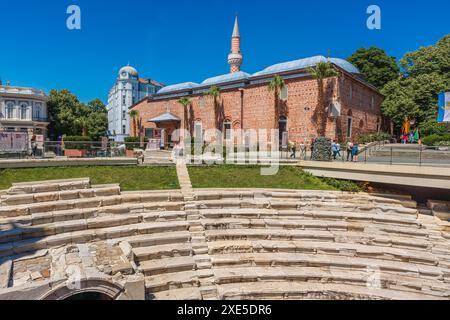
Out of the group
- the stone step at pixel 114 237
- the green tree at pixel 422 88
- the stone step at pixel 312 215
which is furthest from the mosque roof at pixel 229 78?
the stone step at pixel 114 237

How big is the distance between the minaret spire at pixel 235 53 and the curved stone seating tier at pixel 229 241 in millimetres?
33586

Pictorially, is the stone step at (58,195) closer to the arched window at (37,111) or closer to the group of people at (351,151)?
the group of people at (351,151)

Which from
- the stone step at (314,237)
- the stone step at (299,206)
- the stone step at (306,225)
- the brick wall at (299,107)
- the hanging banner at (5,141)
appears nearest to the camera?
the stone step at (314,237)

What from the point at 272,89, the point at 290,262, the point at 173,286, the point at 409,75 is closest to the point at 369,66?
the point at 409,75

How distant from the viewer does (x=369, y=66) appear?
39.3m

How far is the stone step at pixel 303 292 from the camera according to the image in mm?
7262

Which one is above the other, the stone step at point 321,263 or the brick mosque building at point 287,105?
the brick mosque building at point 287,105

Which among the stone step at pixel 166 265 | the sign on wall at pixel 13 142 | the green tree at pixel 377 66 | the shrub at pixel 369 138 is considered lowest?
the stone step at pixel 166 265

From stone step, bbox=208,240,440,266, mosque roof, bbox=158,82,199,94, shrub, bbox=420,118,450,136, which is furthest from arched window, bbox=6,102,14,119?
shrub, bbox=420,118,450,136

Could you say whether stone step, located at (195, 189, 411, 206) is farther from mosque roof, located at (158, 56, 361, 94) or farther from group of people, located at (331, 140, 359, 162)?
mosque roof, located at (158, 56, 361, 94)
